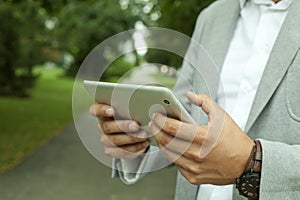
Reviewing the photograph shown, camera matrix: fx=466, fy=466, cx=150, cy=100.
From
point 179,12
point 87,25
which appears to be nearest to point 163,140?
point 179,12

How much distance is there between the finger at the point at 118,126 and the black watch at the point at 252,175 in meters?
0.32

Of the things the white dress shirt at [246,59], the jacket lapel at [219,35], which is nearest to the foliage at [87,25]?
the jacket lapel at [219,35]

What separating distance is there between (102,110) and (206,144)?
0.38 m

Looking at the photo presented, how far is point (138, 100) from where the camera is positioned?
122 centimetres

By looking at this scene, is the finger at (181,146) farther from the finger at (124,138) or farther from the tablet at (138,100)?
the finger at (124,138)

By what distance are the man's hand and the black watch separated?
0.02 metres

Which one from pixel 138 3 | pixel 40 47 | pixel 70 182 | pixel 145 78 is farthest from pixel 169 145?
pixel 40 47

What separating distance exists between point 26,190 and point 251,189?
211 inches

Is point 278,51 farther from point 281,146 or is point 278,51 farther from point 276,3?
point 281,146

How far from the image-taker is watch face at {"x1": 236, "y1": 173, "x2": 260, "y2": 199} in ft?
4.00

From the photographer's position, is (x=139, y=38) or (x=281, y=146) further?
(x=139, y=38)

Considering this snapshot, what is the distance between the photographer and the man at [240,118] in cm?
112

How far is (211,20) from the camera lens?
5.63 ft

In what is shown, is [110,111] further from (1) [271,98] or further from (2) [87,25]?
(2) [87,25]
